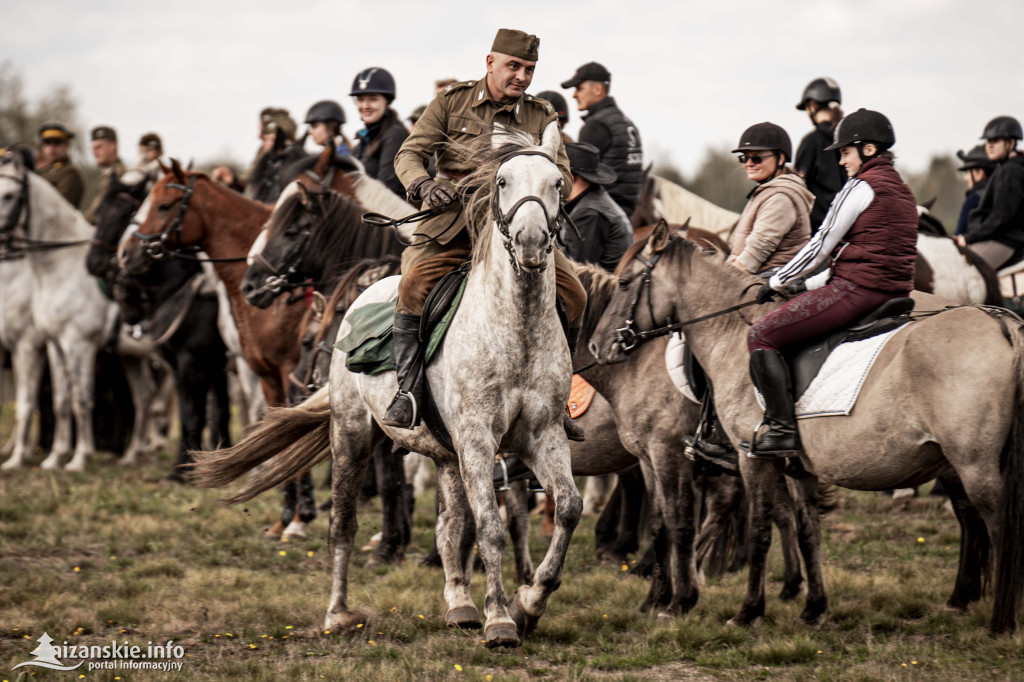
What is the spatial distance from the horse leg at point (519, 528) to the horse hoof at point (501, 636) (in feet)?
7.28

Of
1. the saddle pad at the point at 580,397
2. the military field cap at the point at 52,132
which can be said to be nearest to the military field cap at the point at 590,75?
the saddle pad at the point at 580,397

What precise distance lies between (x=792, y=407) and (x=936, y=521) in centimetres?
404

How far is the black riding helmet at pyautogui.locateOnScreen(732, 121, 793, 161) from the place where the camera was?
707 cm

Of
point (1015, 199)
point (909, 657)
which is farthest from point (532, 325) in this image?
point (1015, 199)

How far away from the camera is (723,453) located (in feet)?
22.1

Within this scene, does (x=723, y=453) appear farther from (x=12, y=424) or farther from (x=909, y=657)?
(x=12, y=424)

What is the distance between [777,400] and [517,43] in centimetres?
251

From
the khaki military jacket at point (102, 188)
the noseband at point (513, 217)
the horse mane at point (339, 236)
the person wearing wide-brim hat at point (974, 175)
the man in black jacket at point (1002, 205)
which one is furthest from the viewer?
the khaki military jacket at point (102, 188)

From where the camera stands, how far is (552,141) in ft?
17.8

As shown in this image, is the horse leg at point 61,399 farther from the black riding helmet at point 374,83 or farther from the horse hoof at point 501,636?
the horse hoof at point 501,636

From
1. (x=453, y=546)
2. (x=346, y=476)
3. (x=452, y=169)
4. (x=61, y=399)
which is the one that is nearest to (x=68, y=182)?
(x=61, y=399)

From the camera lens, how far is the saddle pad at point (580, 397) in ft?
26.0

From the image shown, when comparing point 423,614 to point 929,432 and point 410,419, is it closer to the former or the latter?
point 410,419

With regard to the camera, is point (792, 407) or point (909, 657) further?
point (792, 407)
